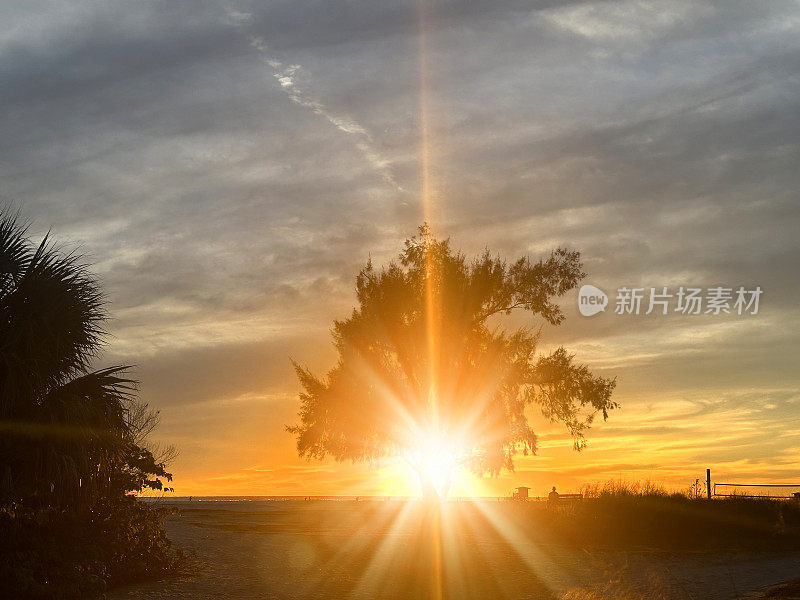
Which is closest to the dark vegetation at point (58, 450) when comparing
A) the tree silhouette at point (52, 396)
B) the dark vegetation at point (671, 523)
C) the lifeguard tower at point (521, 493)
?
the tree silhouette at point (52, 396)

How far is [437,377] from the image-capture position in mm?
33094

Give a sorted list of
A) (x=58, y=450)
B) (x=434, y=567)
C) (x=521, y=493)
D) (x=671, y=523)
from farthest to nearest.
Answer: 1. (x=521, y=493)
2. (x=671, y=523)
3. (x=434, y=567)
4. (x=58, y=450)

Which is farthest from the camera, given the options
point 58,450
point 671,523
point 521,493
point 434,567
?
point 521,493

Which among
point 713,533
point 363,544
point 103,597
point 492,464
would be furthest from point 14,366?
point 492,464

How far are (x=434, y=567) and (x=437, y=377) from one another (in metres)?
14.9

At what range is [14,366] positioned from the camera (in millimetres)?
14164

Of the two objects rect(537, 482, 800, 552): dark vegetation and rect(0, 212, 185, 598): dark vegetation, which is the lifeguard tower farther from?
rect(0, 212, 185, 598): dark vegetation

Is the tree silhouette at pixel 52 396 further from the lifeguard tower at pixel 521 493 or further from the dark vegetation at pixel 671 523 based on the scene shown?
the lifeguard tower at pixel 521 493

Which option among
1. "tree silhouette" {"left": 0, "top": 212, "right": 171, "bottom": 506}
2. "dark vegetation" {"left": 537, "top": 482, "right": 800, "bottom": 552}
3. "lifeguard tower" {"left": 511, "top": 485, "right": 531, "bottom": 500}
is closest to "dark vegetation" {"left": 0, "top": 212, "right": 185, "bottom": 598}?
"tree silhouette" {"left": 0, "top": 212, "right": 171, "bottom": 506}

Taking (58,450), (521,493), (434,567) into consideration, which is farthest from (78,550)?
(521,493)

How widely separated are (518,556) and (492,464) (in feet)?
46.5

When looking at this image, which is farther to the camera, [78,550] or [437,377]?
A: [437,377]

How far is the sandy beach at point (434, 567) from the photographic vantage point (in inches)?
631

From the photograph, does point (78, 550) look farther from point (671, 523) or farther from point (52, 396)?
point (671, 523)
